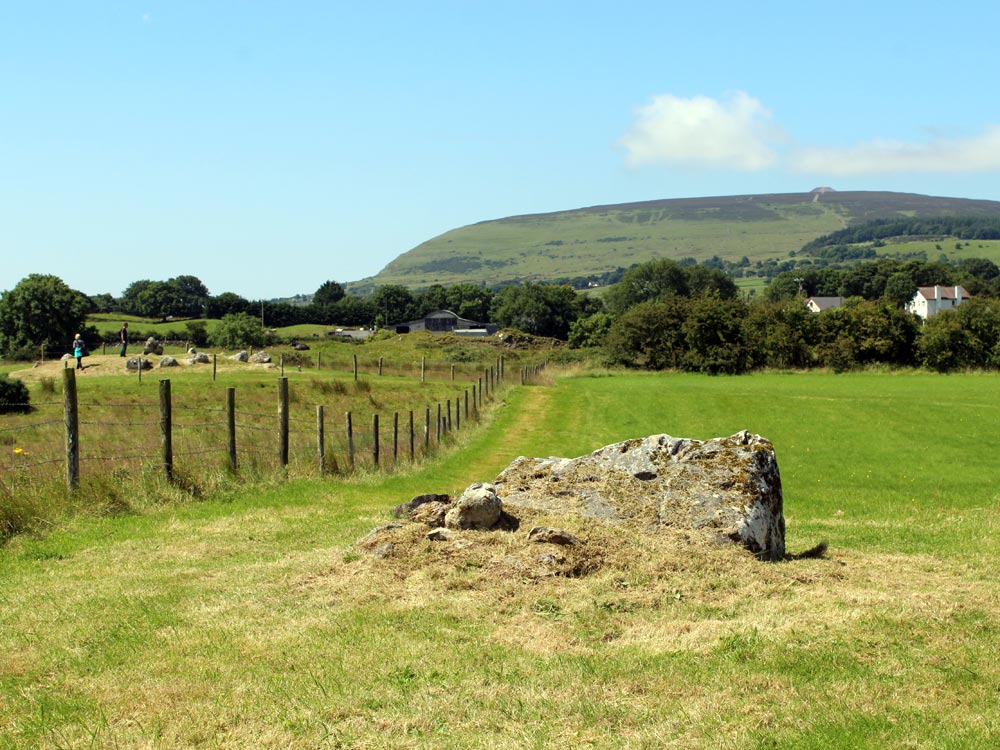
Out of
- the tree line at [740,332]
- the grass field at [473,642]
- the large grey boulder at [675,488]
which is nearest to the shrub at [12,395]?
the grass field at [473,642]

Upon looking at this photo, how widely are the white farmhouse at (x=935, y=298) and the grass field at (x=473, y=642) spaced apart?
180 m

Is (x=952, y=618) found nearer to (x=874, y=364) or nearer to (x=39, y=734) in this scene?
(x=39, y=734)

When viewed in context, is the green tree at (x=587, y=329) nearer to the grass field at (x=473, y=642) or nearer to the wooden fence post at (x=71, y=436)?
the wooden fence post at (x=71, y=436)

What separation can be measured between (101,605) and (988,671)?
24.8ft

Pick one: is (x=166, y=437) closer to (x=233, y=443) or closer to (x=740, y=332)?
(x=233, y=443)

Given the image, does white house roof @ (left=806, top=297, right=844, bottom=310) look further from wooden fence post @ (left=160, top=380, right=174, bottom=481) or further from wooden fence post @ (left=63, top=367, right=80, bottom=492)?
wooden fence post @ (left=63, top=367, right=80, bottom=492)

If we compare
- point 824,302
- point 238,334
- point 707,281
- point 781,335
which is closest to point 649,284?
point 707,281

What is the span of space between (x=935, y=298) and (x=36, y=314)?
151 m

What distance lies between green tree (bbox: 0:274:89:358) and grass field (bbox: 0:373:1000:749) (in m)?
104

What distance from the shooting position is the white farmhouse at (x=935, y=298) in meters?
178

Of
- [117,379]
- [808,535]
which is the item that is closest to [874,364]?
[117,379]

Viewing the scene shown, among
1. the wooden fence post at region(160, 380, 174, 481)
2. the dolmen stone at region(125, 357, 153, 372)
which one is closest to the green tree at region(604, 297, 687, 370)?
the dolmen stone at region(125, 357, 153, 372)

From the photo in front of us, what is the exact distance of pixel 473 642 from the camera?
25.7 ft

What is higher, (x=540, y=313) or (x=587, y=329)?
(x=540, y=313)
